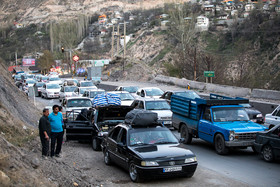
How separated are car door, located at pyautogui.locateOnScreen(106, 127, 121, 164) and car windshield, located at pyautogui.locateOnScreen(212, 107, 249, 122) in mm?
3932

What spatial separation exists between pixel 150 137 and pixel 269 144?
12.7 feet

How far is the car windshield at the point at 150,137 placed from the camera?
9412 millimetres

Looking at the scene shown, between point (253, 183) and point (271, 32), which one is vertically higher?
point (271, 32)

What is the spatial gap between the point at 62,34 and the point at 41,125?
153127 mm

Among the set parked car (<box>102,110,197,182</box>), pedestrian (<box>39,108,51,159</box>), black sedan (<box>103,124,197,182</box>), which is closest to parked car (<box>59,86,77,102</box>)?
parked car (<box>102,110,197,182</box>)

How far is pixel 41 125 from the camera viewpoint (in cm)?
973

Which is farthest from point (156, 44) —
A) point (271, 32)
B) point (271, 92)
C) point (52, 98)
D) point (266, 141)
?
point (266, 141)

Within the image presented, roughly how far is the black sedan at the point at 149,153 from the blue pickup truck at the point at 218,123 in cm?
274

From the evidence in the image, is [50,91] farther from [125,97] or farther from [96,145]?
[96,145]

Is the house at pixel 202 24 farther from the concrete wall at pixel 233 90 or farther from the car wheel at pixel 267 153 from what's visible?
the car wheel at pixel 267 153

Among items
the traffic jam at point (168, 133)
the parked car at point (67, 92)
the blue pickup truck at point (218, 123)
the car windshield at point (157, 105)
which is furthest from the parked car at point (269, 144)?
the parked car at point (67, 92)

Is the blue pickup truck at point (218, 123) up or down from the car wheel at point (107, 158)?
up

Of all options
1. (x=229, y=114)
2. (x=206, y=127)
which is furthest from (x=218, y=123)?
(x=229, y=114)

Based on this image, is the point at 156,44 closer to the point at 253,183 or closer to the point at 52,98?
the point at 52,98
